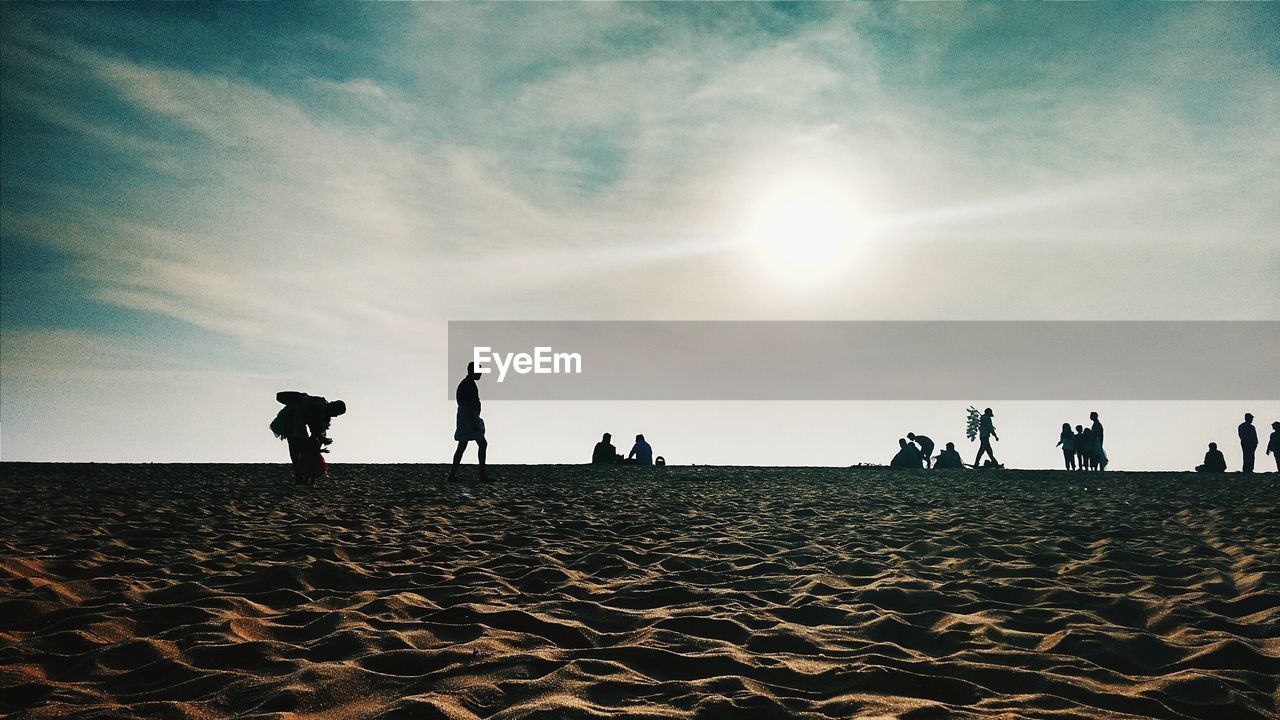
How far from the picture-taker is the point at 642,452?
946 inches

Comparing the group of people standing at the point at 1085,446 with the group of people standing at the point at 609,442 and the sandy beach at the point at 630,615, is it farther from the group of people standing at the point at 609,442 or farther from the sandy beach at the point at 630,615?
the sandy beach at the point at 630,615

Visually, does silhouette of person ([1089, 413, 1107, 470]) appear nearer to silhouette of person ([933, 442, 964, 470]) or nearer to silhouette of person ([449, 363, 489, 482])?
silhouette of person ([933, 442, 964, 470])

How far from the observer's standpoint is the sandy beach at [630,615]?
2904mm

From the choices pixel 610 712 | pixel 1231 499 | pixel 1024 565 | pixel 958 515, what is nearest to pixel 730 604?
pixel 610 712

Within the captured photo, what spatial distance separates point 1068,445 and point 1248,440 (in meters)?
4.27

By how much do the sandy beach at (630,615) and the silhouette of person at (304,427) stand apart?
4.49 metres

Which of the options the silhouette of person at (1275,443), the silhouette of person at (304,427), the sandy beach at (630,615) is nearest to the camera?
the sandy beach at (630,615)

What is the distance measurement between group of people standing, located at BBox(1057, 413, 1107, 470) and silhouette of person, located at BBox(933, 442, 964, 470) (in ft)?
10.7

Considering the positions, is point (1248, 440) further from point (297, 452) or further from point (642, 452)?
point (297, 452)

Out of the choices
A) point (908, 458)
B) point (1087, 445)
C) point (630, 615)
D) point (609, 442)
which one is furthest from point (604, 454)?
point (630, 615)

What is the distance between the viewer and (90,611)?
4.07 m

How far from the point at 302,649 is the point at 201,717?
818 millimetres

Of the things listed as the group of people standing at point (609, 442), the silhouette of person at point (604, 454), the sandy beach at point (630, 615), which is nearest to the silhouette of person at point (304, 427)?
the group of people standing at point (609, 442)

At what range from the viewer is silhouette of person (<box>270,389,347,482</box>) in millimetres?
13367
